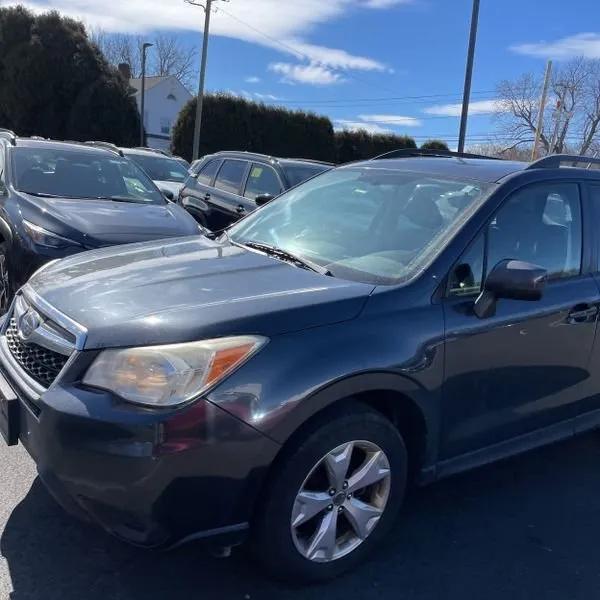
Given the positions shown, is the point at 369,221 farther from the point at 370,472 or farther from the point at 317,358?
the point at 370,472

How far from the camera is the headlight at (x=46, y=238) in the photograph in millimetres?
5332

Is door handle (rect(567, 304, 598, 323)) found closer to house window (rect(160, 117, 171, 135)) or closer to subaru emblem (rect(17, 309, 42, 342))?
subaru emblem (rect(17, 309, 42, 342))

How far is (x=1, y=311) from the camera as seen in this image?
552 cm

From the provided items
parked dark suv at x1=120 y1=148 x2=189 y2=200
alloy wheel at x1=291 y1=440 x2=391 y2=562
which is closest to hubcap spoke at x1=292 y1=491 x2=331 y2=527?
alloy wheel at x1=291 y1=440 x2=391 y2=562

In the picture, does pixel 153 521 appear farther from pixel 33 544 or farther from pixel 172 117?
pixel 172 117

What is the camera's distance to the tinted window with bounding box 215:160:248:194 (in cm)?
885

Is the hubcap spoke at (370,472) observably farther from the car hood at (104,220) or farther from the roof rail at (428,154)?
the car hood at (104,220)

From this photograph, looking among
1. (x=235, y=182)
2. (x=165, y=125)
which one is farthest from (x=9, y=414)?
(x=165, y=125)

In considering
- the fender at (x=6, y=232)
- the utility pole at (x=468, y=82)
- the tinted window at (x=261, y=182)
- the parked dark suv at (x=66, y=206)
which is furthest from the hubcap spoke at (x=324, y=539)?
the utility pole at (x=468, y=82)

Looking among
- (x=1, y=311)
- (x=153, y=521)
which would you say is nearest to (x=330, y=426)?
(x=153, y=521)

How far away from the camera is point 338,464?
2633mm

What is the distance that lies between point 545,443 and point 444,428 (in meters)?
0.87

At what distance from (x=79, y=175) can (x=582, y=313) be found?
5.12 meters

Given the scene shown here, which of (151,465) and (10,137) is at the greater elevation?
(10,137)
